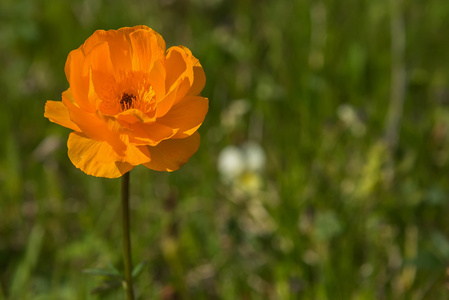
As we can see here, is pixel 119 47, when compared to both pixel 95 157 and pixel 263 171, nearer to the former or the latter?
pixel 95 157

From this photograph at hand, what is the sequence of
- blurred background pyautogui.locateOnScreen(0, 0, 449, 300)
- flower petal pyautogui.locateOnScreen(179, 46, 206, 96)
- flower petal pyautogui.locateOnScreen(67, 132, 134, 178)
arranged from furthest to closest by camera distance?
blurred background pyautogui.locateOnScreen(0, 0, 449, 300) → flower petal pyautogui.locateOnScreen(179, 46, 206, 96) → flower petal pyautogui.locateOnScreen(67, 132, 134, 178)

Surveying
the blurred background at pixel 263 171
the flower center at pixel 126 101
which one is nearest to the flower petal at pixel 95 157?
the flower center at pixel 126 101

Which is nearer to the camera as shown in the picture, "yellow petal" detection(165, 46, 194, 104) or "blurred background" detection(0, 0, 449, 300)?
"yellow petal" detection(165, 46, 194, 104)

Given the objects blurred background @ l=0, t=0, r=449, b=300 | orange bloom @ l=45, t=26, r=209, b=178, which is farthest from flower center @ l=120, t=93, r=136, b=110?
blurred background @ l=0, t=0, r=449, b=300

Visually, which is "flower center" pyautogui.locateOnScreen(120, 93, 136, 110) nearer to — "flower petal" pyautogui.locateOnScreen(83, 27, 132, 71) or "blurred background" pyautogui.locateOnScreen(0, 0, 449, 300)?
"flower petal" pyautogui.locateOnScreen(83, 27, 132, 71)

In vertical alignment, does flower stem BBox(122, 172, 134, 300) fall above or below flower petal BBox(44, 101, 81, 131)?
below

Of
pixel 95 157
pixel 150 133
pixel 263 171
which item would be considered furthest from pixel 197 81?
pixel 263 171
